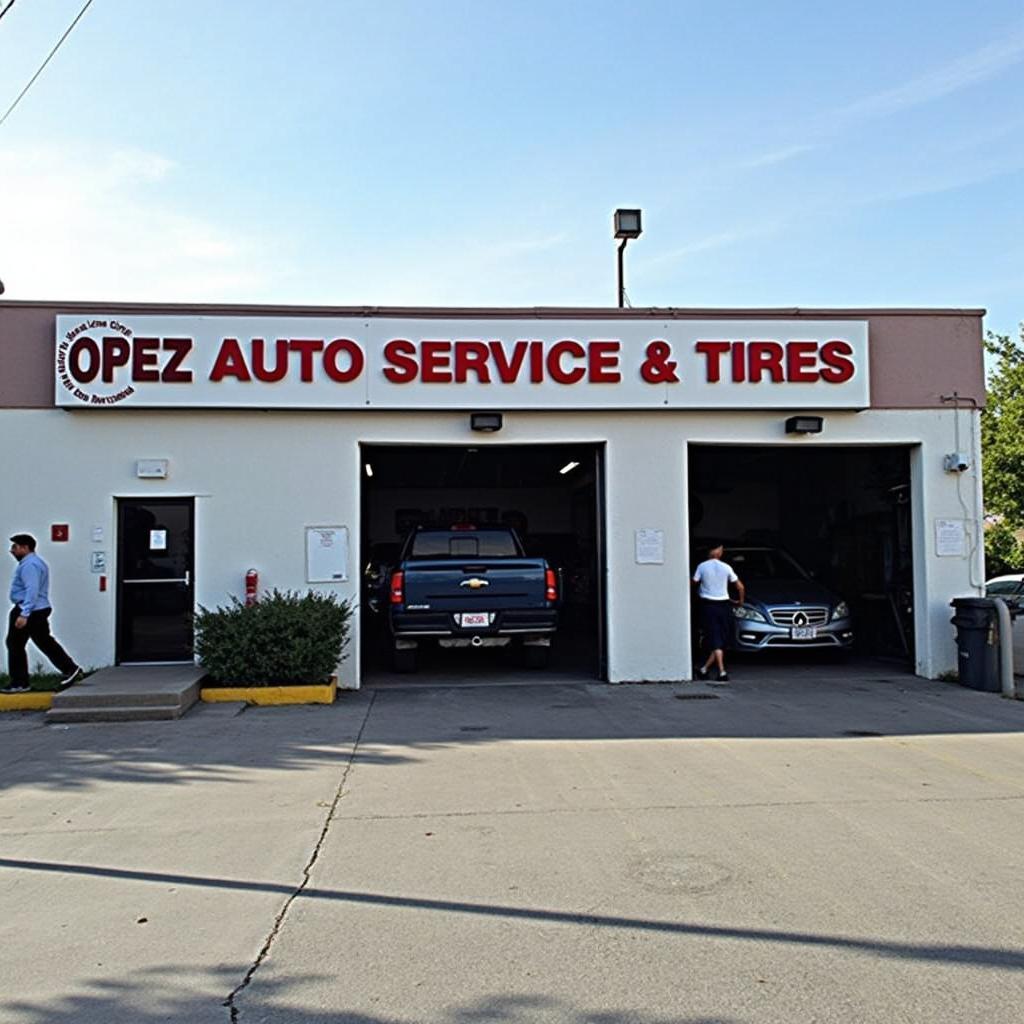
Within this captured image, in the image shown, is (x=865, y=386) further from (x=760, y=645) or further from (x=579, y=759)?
(x=579, y=759)

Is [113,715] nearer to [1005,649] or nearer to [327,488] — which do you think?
[327,488]

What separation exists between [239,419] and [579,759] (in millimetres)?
6644

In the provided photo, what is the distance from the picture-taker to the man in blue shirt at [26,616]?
11.8m

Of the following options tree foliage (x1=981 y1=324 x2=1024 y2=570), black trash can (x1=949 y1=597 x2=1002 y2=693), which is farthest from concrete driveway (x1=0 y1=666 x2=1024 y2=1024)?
tree foliage (x1=981 y1=324 x2=1024 y2=570)

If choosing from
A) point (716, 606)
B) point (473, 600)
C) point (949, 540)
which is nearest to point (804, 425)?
point (949, 540)

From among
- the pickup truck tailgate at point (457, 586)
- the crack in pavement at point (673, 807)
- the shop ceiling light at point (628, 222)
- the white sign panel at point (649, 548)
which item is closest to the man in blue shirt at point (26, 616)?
the pickup truck tailgate at point (457, 586)

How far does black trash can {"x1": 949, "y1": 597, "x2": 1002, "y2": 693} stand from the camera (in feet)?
40.7

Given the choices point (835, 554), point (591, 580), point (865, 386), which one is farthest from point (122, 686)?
point (591, 580)

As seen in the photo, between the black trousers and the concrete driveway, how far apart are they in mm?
1812

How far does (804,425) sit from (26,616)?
9391 mm

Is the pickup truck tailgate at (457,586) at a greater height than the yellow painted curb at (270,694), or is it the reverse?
the pickup truck tailgate at (457,586)

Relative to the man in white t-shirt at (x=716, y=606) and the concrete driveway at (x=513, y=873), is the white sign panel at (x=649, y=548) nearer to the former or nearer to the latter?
the man in white t-shirt at (x=716, y=606)

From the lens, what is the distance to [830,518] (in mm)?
19406

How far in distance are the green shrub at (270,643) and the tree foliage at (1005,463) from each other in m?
17.9
